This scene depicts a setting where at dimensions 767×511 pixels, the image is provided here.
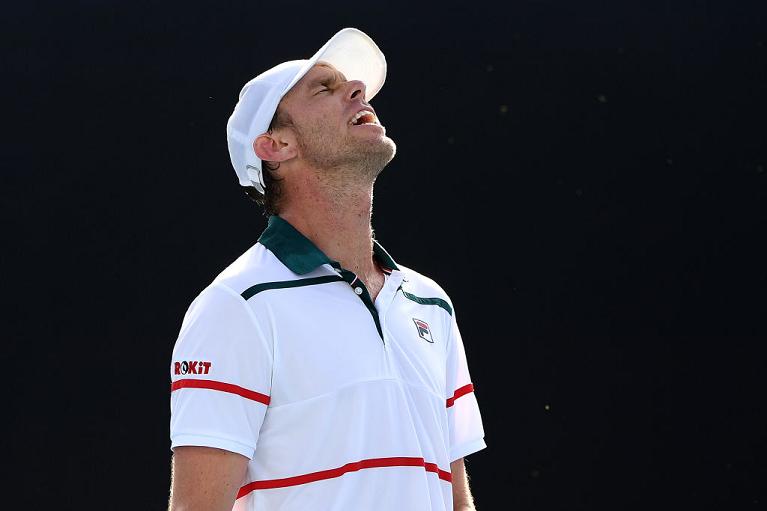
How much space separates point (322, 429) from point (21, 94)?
174 cm

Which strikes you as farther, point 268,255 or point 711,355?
point 711,355

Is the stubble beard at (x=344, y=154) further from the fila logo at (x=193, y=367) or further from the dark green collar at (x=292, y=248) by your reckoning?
the fila logo at (x=193, y=367)

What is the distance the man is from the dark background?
47.6 inches

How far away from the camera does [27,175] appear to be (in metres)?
2.71

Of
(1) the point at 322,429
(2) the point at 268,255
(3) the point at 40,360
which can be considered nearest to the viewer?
(1) the point at 322,429

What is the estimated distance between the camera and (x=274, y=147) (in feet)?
5.11

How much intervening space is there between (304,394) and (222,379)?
3.9 inches

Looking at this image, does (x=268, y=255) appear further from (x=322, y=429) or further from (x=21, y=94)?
(x=21, y=94)

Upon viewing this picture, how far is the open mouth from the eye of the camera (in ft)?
5.10

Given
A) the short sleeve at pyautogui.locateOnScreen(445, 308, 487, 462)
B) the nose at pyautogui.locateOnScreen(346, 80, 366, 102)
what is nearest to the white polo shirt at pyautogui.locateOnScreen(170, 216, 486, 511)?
the short sleeve at pyautogui.locateOnScreen(445, 308, 487, 462)

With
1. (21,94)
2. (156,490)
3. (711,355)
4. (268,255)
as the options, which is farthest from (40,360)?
(711,355)

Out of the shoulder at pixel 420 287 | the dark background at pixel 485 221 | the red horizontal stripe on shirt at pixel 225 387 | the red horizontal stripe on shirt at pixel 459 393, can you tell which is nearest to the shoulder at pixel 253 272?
the red horizontal stripe on shirt at pixel 225 387

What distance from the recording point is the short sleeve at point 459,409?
156 centimetres

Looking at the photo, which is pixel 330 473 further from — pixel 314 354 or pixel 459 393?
pixel 459 393
